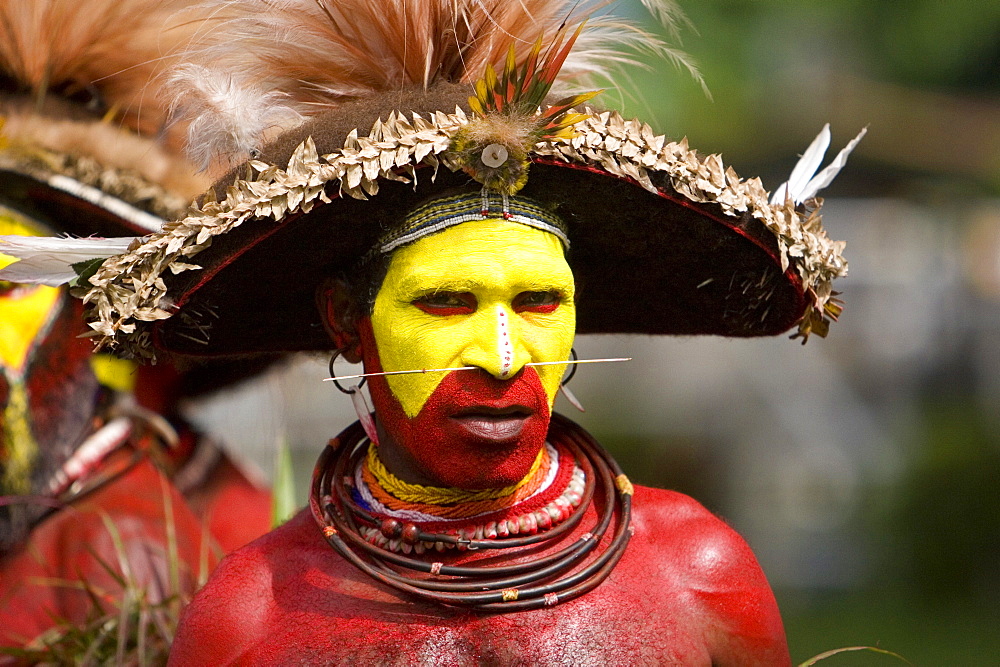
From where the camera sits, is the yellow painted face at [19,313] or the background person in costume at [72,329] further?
the yellow painted face at [19,313]

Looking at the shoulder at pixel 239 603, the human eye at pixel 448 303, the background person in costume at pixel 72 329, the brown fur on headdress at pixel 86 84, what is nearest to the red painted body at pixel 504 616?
the shoulder at pixel 239 603

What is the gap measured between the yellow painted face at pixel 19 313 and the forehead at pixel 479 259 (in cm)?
181

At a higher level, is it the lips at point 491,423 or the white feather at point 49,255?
the white feather at point 49,255

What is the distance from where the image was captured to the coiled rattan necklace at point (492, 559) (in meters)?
1.93

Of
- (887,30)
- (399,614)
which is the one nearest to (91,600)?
(399,614)

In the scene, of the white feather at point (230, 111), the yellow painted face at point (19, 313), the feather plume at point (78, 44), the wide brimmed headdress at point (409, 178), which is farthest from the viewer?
the yellow painted face at point (19, 313)

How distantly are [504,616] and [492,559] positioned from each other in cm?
12

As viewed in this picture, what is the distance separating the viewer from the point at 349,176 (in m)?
1.86

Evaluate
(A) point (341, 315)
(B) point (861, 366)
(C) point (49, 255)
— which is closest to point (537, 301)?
(A) point (341, 315)

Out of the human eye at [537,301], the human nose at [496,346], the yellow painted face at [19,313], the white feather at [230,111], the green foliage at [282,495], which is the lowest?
the green foliage at [282,495]

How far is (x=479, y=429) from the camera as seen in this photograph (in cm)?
193

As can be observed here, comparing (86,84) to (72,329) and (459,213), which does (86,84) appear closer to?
(72,329)

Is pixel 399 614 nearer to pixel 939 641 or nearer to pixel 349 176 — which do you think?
pixel 349 176

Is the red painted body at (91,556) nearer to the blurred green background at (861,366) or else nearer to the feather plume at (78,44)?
the feather plume at (78,44)
